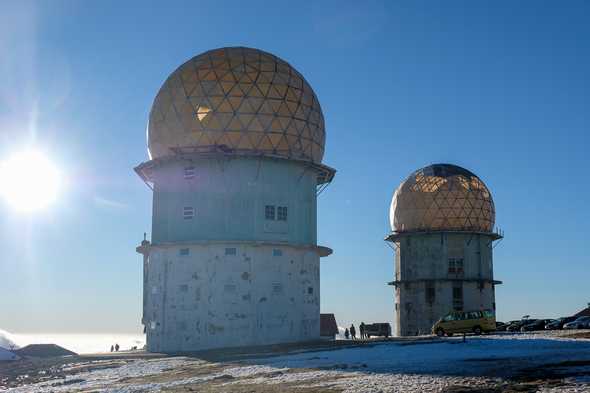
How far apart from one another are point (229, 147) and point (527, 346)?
17.4m

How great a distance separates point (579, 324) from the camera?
44.3 meters

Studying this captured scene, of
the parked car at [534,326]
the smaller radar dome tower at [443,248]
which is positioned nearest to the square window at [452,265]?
the smaller radar dome tower at [443,248]

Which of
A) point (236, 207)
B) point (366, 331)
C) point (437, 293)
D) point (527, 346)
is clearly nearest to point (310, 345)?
point (236, 207)

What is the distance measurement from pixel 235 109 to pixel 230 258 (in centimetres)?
742

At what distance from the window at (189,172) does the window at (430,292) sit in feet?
80.2

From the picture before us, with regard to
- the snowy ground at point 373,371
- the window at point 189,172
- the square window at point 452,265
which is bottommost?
the snowy ground at point 373,371

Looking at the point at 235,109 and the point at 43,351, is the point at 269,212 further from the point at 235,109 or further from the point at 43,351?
the point at 43,351

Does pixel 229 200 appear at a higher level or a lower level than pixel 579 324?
higher

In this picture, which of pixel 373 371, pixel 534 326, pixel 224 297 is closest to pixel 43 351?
pixel 224 297

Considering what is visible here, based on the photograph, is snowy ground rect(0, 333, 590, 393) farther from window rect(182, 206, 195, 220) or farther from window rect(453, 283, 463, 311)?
window rect(453, 283, 463, 311)

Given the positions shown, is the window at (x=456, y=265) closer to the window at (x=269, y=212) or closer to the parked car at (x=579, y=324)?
the parked car at (x=579, y=324)

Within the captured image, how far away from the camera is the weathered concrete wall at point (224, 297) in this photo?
35.5 meters

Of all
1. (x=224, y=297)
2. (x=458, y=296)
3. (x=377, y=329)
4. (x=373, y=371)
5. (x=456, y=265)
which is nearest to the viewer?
(x=373, y=371)

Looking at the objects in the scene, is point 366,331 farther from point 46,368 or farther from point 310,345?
point 46,368
